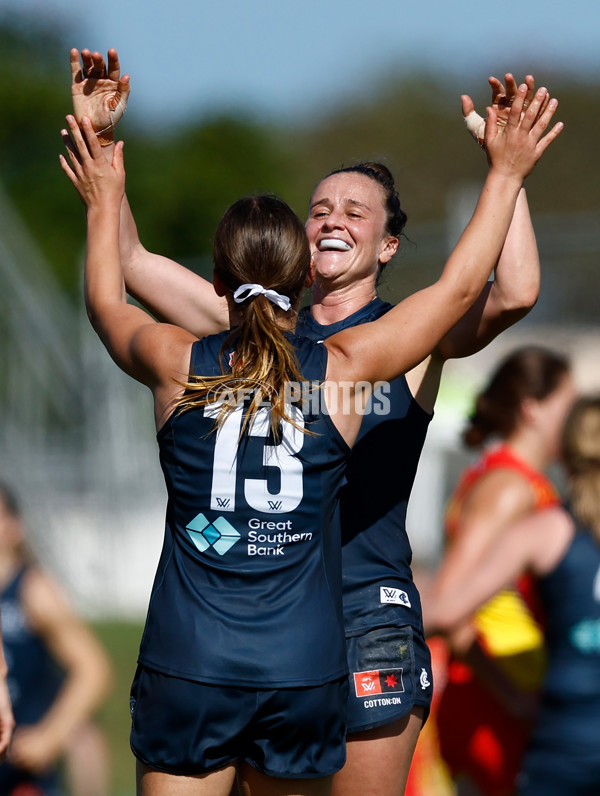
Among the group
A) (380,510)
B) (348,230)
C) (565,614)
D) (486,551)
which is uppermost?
(348,230)

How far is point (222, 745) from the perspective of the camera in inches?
96.5

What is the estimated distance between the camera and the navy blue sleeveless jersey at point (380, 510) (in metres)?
2.98

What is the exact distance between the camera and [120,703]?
9.47 metres

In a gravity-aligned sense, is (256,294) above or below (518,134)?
below

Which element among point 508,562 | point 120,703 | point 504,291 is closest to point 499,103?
point 504,291

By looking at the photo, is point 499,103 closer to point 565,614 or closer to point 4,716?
point 565,614

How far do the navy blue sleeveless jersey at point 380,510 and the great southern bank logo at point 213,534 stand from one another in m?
0.62

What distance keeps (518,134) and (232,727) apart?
164cm

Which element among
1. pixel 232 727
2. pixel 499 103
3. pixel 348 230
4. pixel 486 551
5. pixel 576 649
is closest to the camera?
pixel 232 727

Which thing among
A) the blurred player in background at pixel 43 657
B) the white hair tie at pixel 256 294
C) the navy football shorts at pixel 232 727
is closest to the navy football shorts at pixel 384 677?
the navy football shorts at pixel 232 727

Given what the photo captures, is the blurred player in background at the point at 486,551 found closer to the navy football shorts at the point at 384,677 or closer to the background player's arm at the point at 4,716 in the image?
the navy football shorts at the point at 384,677

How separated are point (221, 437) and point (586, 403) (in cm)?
220

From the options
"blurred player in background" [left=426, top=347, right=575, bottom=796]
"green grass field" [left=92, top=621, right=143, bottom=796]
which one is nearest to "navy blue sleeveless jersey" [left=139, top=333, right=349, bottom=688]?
"blurred player in background" [left=426, top=347, right=575, bottom=796]

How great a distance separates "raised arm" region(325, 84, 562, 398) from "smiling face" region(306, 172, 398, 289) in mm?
537
